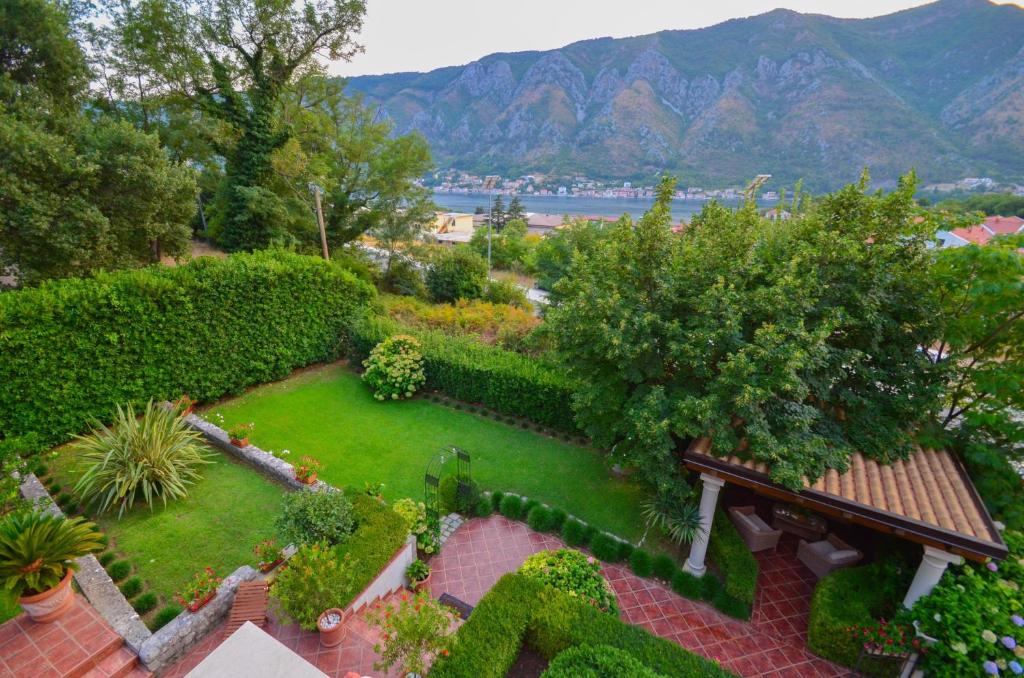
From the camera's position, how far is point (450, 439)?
383 inches

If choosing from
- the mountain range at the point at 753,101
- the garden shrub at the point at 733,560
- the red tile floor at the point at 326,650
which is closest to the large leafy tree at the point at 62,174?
the red tile floor at the point at 326,650

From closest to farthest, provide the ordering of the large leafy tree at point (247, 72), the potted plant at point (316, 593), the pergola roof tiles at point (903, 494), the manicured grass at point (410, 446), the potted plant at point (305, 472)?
the pergola roof tiles at point (903, 494)
the potted plant at point (316, 593)
the potted plant at point (305, 472)
the manicured grass at point (410, 446)
the large leafy tree at point (247, 72)

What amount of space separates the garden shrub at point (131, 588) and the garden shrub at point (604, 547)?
20.6 ft

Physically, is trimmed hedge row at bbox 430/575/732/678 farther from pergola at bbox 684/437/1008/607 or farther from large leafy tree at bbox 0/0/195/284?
large leafy tree at bbox 0/0/195/284

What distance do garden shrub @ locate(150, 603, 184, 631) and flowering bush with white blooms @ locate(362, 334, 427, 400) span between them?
Answer: 19.8ft

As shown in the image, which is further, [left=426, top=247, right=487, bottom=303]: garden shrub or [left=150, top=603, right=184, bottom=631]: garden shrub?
[left=426, top=247, right=487, bottom=303]: garden shrub

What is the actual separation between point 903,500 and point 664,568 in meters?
3.07

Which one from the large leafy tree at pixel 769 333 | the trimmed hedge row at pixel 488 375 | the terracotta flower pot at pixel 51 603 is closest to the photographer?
the terracotta flower pot at pixel 51 603

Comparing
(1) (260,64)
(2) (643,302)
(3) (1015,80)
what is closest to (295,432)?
(2) (643,302)

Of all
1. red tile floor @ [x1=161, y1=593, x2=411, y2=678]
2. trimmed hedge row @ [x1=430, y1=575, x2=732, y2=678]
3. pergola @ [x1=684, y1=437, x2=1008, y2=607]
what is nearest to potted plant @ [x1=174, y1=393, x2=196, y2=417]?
red tile floor @ [x1=161, y1=593, x2=411, y2=678]

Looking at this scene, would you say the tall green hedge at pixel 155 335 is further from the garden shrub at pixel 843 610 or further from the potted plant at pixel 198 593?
the garden shrub at pixel 843 610

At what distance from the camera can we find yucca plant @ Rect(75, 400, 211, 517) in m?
7.05

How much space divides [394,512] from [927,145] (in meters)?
80.8

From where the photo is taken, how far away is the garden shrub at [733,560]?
19.2ft
